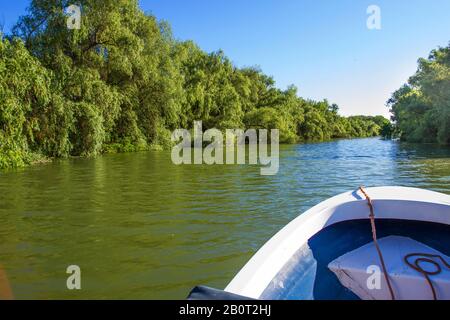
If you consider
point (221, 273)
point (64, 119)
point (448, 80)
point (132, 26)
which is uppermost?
point (132, 26)

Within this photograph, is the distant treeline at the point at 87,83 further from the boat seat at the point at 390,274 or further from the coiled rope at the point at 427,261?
the coiled rope at the point at 427,261

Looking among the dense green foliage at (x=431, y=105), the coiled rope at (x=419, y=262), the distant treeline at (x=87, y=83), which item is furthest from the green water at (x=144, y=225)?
the dense green foliage at (x=431, y=105)

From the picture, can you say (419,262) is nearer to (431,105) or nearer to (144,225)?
(144,225)

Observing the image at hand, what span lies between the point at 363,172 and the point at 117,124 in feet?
56.0

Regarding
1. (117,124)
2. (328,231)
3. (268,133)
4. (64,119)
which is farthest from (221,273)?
(268,133)

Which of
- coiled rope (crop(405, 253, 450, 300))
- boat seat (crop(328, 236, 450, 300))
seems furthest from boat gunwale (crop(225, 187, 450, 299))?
coiled rope (crop(405, 253, 450, 300))

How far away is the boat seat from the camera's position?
266 centimetres

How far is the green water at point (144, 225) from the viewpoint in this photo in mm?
3688

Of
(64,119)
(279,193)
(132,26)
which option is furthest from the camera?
(132,26)

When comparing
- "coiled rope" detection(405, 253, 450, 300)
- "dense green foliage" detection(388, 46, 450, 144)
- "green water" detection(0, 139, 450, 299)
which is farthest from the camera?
"dense green foliage" detection(388, 46, 450, 144)

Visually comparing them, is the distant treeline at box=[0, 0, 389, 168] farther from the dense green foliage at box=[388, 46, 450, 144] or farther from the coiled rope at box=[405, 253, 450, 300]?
the dense green foliage at box=[388, 46, 450, 144]

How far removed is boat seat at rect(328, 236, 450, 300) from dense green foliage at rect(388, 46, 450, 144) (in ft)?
88.7
